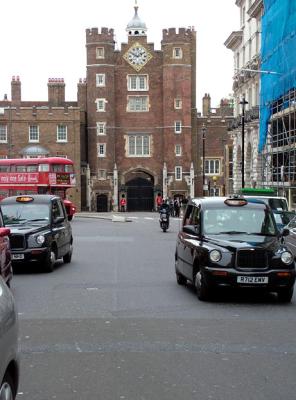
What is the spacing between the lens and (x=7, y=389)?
4531 mm

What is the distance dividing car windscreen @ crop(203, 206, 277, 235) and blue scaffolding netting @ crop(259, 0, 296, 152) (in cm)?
2207

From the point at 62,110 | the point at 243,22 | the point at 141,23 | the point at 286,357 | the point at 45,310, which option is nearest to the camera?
the point at 286,357

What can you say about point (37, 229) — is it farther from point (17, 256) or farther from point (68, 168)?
point (68, 168)

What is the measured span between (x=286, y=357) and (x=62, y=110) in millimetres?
73133

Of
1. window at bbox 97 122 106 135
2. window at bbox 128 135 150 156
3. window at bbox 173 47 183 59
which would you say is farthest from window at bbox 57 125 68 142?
window at bbox 173 47 183 59

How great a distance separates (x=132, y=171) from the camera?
7988cm

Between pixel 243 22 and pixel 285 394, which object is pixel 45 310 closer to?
pixel 285 394

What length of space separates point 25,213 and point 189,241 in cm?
571

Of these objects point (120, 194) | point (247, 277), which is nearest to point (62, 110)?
point (120, 194)

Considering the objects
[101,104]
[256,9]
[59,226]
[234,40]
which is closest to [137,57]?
[101,104]

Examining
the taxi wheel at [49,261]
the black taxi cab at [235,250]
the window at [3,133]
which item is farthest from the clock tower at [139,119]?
the black taxi cab at [235,250]

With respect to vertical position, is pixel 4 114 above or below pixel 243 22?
below

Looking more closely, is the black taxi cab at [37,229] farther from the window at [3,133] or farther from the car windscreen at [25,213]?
the window at [3,133]

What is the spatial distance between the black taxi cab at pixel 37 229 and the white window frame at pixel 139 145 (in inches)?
2475
